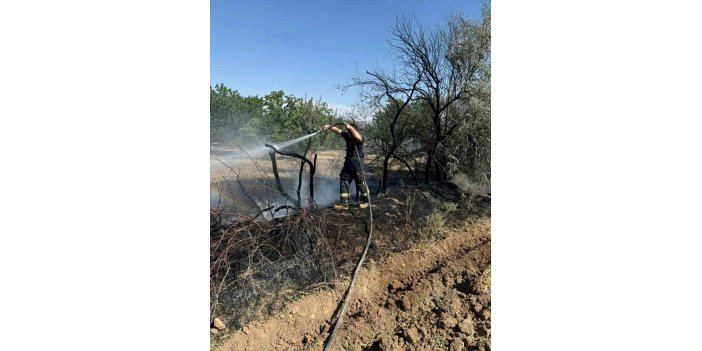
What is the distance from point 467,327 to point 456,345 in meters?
0.11

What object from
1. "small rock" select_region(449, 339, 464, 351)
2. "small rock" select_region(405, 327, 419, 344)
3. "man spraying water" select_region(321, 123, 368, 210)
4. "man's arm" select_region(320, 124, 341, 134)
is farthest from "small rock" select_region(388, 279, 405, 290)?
"man's arm" select_region(320, 124, 341, 134)

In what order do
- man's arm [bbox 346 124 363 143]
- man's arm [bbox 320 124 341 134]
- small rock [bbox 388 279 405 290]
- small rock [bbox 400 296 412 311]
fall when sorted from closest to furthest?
small rock [bbox 400 296 412 311] → small rock [bbox 388 279 405 290] → man's arm [bbox 320 124 341 134] → man's arm [bbox 346 124 363 143]

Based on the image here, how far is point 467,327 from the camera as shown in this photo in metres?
1.45

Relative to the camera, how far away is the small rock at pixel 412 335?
1.42m

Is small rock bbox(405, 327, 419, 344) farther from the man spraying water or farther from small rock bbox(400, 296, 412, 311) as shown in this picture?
the man spraying water

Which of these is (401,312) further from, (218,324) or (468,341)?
(218,324)

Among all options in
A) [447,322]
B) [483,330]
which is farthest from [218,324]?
[483,330]

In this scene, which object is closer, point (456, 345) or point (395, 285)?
point (456, 345)

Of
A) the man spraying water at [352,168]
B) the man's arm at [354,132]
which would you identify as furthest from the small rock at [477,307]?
the man's arm at [354,132]

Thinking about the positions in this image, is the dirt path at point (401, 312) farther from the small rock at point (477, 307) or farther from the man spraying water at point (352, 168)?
the man spraying water at point (352, 168)

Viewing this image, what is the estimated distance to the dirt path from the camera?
144 cm
